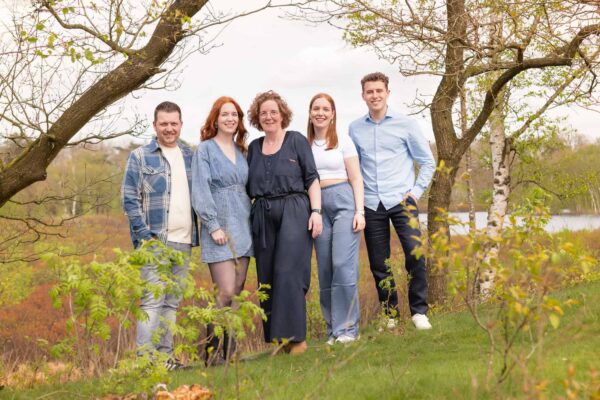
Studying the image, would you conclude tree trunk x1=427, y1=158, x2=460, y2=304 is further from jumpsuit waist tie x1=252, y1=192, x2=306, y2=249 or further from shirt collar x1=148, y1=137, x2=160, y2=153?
shirt collar x1=148, y1=137, x2=160, y2=153

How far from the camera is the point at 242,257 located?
6.52m

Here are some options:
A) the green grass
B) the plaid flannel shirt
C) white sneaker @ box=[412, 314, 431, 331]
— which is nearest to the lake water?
the green grass

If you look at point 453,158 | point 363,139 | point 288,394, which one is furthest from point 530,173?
point 288,394

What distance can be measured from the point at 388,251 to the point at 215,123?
2.25 m

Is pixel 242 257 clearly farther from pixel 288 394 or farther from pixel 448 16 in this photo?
pixel 448 16

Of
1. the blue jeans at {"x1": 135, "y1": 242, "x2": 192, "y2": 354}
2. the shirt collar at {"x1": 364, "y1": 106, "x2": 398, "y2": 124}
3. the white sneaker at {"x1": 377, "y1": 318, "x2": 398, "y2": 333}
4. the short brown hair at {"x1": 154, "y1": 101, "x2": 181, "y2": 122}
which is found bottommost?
the white sneaker at {"x1": 377, "y1": 318, "x2": 398, "y2": 333}

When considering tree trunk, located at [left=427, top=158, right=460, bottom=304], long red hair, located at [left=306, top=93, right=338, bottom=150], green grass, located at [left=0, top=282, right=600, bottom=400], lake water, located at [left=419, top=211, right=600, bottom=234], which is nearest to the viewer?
lake water, located at [left=419, top=211, right=600, bottom=234]

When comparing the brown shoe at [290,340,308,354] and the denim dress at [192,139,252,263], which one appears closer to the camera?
the denim dress at [192,139,252,263]

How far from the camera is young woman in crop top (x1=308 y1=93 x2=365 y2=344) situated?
671 centimetres

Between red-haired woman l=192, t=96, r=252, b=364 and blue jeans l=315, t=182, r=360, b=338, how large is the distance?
81 centimetres

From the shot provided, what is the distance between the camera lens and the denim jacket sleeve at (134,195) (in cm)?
630

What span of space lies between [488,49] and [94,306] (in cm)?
761

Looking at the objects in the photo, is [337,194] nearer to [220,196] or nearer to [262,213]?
[262,213]

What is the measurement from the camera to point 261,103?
21.4 ft
